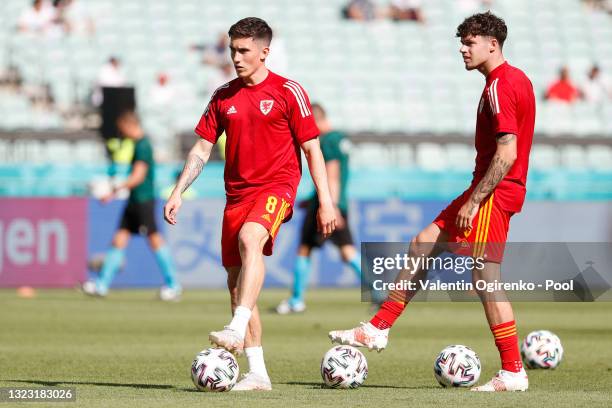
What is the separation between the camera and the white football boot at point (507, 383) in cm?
806

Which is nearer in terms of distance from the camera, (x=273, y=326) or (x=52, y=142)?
(x=273, y=326)

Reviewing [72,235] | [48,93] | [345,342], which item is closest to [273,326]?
[345,342]

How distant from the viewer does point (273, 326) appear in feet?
45.9

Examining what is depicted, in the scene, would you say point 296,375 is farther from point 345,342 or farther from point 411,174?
point 411,174

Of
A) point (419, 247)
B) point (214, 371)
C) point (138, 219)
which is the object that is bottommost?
point (138, 219)

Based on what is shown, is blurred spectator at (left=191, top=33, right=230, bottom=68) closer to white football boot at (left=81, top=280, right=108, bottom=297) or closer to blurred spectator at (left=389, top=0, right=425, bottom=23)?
blurred spectator at (left=389, top=0, right=425, bottom=23)

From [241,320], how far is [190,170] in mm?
1265

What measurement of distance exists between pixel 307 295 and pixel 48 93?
7.89 metres

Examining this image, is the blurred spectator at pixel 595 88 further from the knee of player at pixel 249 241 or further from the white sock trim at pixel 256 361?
the knee of player at pixel 249 241

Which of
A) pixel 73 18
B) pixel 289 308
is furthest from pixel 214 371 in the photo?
pixel 73 18

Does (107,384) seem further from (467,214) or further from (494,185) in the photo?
(494,185)

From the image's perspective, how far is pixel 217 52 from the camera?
26.5 metres

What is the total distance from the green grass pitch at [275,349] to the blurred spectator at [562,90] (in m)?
9.80

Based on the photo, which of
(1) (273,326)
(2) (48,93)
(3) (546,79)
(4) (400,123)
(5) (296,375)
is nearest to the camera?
(5) (296,375)
